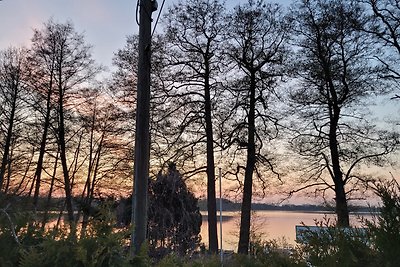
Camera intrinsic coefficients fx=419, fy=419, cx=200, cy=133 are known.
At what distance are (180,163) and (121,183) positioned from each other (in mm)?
3482

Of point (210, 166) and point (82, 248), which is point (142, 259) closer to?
point (82, 248)

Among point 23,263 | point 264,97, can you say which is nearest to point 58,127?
point 264,97

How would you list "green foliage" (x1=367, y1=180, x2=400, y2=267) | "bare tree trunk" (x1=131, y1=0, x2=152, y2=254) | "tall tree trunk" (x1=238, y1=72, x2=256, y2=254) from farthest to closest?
1. "tall tree trunk" (x1=238, y1=72, x2=256, y2=254)
2. "bare tree trunk" (x1=131, y1=0, x2=152, y2=254)
3. "green foliage" (x1=367, y1=180, x2=400, y2=267)

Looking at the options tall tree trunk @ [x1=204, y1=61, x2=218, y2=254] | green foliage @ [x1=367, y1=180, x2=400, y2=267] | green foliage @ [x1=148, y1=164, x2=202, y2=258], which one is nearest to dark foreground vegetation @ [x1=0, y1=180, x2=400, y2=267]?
green foliage @ [x1=367, y1=180, x2=400, y2=267]

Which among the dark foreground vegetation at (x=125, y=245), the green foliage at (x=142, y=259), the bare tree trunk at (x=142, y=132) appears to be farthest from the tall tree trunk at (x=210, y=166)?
the green foliage at (x=142, y=259)

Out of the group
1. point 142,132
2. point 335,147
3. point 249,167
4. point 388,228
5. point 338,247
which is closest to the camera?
point 388,228

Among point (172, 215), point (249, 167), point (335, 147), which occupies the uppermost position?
point (335, 147)

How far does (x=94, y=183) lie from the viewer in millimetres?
20484

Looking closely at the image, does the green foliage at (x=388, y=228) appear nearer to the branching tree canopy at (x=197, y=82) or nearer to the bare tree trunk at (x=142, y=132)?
the bare tree trunk at (x=142, y=132)

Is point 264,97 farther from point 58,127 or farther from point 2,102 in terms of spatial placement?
point 2,102

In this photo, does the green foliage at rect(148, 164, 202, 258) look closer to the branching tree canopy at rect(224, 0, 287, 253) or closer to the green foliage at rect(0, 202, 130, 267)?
the branching tree canopy at rect(224, 0, 287, 253)

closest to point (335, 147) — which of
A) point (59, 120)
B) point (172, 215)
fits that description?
point (172, 215)

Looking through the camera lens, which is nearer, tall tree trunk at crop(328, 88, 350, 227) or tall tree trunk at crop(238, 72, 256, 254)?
tall tree trunk at crop(328, 88, 350, 227)

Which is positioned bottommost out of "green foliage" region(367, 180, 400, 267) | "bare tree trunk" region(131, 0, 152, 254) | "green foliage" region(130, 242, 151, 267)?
"green foliage" region(130, 242, 151, 267)
